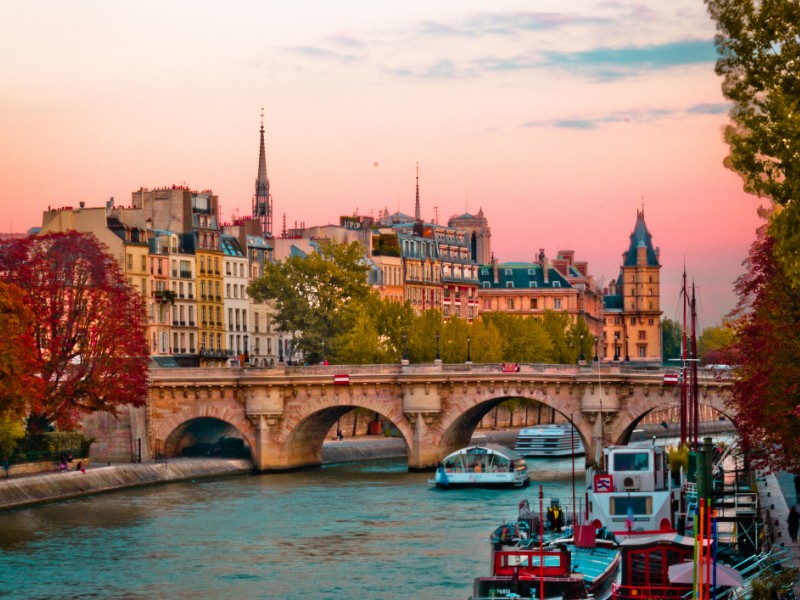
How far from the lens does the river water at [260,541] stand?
6109 centimetres

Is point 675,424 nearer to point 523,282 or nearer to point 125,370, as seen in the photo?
point 523,282

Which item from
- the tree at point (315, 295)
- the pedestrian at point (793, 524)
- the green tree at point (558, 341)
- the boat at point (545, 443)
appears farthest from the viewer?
the green tree at point (558, 341)

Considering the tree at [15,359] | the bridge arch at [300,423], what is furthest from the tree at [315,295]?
the tree at [15,359]

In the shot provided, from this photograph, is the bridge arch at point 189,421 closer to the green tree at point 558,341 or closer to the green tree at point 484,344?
the green tree at point 484,344

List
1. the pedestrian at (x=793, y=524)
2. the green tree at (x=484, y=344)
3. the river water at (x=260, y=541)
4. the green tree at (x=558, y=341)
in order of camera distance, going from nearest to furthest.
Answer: the pedestrian at (x=793, y=524), the river water at (x=260, y=541), the green tree at (x=484, y=344), the green tree at (x=558, y=341)

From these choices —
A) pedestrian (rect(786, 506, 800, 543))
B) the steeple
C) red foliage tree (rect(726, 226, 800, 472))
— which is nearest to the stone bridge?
red foliage tree (rect(726, 226, 800, 472))

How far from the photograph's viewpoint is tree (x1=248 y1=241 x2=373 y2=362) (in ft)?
419

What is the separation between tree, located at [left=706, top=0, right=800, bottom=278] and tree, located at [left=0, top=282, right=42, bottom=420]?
153 feet

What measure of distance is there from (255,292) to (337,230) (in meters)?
31.1

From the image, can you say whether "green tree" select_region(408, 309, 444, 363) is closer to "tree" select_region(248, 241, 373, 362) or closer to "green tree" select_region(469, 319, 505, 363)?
"green tree" select_region(469, 319, 505, 363)

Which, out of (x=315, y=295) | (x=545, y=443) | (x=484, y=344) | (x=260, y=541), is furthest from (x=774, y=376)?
(x=484, y=344)

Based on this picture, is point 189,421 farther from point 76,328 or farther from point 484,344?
point 484,344

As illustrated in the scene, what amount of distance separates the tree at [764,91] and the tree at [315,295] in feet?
280

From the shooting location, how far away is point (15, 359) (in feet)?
270
